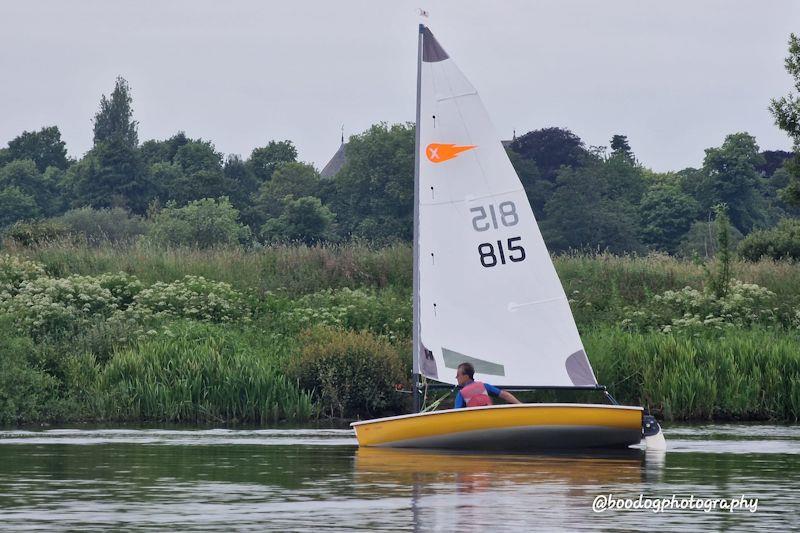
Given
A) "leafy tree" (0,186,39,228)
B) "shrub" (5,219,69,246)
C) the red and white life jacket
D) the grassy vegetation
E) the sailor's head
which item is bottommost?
the red and white life jacket

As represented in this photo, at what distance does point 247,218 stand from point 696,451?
82.7m

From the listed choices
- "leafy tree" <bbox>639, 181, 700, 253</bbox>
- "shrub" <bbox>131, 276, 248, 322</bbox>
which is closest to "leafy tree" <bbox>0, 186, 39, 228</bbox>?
"leafy tree" <bbox>639, 181, 700, 253</bbox>

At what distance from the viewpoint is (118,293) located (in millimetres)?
42938

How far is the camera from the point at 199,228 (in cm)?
7650

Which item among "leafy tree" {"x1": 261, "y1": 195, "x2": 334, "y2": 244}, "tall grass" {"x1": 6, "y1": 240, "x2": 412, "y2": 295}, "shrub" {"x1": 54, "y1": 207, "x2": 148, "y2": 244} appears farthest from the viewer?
"leafy tree" {"x1": 261, "y1": 195, "x2": 334, "y2": 244}

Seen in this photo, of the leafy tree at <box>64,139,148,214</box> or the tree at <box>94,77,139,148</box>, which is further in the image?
the tree at <box>94,77,139,148</box>

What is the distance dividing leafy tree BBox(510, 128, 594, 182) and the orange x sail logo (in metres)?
94.2

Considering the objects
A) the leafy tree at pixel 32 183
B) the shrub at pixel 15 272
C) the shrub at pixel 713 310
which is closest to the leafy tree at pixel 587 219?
the leafy tree at pixel 32 183

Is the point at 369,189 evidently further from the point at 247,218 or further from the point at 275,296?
the point at 275,296

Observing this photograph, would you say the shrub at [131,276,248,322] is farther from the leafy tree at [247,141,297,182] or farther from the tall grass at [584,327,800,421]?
the leafy tree at [247,141,297,182]

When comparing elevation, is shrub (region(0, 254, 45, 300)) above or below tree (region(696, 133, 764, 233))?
below

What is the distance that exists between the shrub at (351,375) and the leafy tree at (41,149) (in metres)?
111

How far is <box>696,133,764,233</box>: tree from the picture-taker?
364 ft

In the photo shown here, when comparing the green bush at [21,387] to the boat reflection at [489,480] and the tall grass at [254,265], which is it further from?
the tall grass at [254,265]
